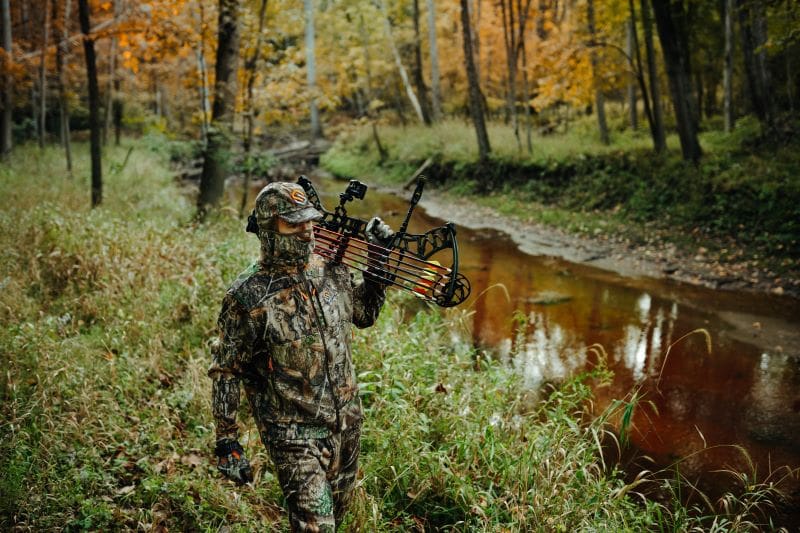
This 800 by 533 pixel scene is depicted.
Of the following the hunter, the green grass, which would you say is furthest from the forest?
the hunter

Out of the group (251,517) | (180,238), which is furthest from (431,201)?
(251,517)

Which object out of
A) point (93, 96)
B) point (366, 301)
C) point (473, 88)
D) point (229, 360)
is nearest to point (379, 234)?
point (366, 301)

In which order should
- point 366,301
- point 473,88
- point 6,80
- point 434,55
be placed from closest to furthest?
1. point 366,301
2. point 6,80
3. point 473,88
4. point 434,55

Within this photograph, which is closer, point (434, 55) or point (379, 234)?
point (379, 234)

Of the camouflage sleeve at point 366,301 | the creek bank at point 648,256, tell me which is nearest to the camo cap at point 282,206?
the camouflage sleeve at point 366,301

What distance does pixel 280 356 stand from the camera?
10.0ft

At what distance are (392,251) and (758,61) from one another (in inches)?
594

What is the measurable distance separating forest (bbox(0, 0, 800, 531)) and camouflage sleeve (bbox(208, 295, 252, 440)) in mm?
1350

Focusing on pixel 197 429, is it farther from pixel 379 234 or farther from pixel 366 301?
pixel 379 234

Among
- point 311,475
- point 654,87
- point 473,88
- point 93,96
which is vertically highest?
point 473,88

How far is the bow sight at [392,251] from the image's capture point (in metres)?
3.32

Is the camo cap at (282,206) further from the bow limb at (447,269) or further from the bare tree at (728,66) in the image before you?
the bare tree at (728,66)

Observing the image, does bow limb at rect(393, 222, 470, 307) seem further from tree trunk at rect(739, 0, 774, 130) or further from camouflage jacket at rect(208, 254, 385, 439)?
tree trunk at rect(739, 0, 774, 130)

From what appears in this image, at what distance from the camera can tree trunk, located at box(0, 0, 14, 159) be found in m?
16.5
